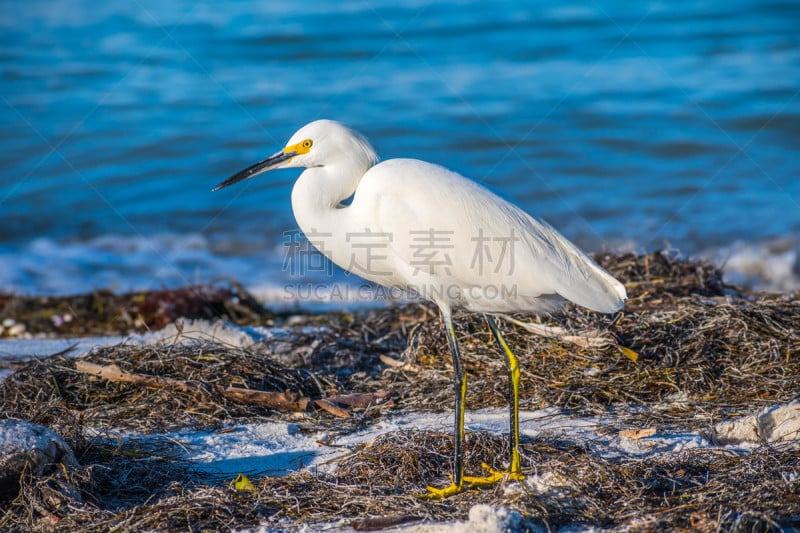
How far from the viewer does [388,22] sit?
15938 millimetres

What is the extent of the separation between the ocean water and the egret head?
9.37 ft

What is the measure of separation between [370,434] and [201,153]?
8.33m

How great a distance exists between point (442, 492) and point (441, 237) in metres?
1.06

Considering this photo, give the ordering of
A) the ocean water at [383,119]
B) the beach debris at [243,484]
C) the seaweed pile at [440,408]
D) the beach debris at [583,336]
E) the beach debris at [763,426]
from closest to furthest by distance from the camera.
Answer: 1. the seaweed pile at [440,408]
2. the beach debris at [243,484]
3. the beach debris at [763,426]
4. the beach debris at [583,336]
5. the ocean water at [383,119]

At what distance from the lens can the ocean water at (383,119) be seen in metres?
8.47

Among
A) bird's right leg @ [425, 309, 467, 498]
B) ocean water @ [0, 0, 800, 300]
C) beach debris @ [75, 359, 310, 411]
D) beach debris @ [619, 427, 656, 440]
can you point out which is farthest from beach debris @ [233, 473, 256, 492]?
ocean water @ [0, 0, 800, 300]

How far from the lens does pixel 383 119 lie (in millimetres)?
11758

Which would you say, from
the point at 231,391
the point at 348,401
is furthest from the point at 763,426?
the point at 231,391

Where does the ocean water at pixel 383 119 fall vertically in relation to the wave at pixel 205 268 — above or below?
above

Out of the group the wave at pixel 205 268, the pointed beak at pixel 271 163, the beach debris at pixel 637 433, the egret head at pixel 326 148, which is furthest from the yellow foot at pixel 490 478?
the wave at pixel 205 268

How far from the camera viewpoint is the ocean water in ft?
27.8

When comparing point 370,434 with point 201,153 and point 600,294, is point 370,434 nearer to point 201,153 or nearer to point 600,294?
point 600,294

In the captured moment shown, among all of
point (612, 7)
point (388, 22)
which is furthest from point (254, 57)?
point (612, 7)

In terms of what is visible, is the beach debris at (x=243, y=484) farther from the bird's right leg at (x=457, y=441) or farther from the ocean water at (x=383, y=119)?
the ocean water at (x=383, y=119)
